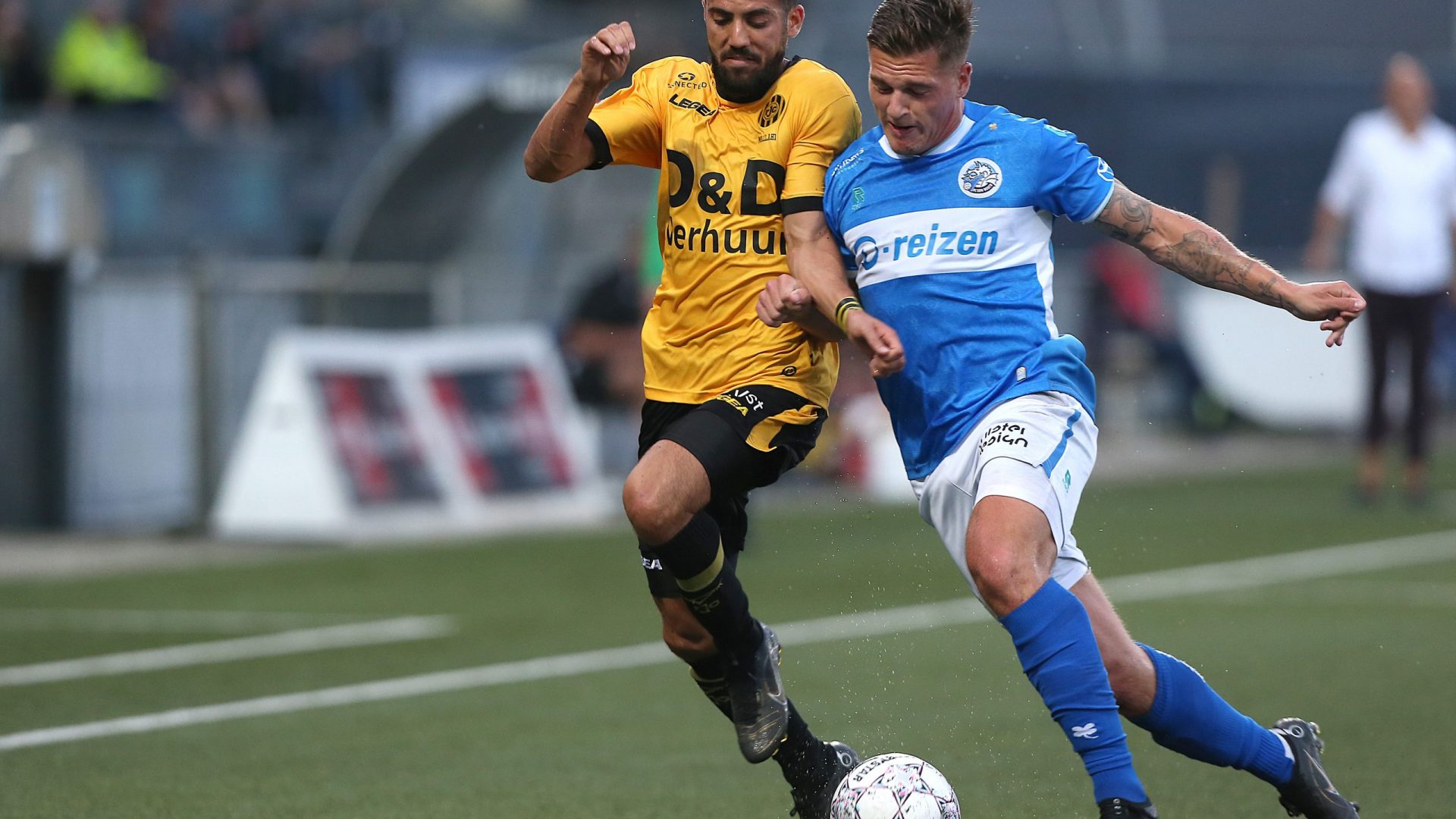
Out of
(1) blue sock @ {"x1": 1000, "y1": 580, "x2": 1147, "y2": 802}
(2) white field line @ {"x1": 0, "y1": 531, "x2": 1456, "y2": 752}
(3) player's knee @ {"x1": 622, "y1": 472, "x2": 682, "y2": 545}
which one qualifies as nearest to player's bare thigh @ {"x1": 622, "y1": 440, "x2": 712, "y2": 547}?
(3) player's knee @ {"x1": 622, "y1": 472, "x2": 682, "y2": 545}

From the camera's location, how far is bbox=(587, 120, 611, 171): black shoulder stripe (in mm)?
5672

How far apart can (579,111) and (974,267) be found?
1.18 meters

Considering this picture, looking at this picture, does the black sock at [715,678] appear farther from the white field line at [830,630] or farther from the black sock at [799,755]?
the white field line at [830,630]

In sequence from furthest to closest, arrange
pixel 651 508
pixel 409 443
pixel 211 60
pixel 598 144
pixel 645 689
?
1. pixel 211 60
2. pixel 409 443
3. pixel 645 689
4. pixel 598 144
5. pixel 651 508

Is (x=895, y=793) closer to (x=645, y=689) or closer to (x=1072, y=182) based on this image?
(x=1072, y=182)

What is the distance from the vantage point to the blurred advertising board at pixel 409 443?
1320 centimetres

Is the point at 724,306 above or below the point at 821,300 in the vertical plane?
below

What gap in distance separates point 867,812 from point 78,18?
531 inches

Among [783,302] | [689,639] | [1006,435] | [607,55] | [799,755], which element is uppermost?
[607,55]

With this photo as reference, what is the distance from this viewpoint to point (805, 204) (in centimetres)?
538

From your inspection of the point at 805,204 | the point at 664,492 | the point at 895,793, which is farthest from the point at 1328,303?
the point at 664,492

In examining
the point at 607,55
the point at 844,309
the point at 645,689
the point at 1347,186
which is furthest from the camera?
the point at 1347,186

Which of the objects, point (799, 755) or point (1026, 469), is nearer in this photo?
point (1026, 469)

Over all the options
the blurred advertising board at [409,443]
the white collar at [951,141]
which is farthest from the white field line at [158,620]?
the white collar at [951,141]
